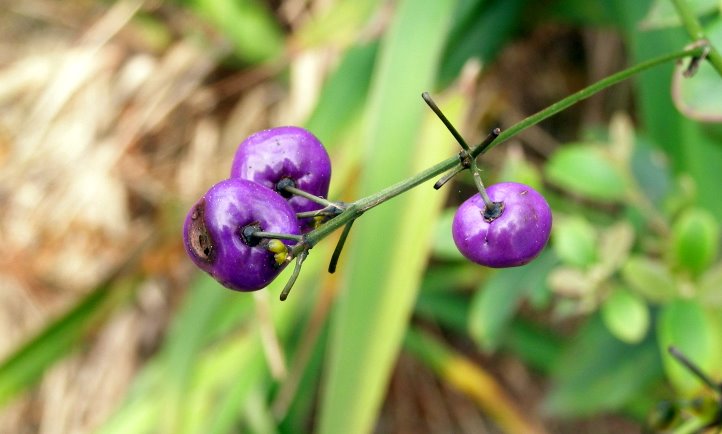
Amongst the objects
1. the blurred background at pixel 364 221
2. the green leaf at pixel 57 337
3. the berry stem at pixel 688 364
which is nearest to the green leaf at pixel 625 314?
the blurred background at pixel 364 221

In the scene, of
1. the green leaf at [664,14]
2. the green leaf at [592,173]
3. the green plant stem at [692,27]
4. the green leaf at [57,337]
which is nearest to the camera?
the green plant stem at [692,27]

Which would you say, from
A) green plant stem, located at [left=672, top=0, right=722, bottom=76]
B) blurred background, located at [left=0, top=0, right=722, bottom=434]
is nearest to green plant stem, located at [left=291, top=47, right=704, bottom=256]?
green plant stem, located at [left=672, top=0, right=722, bottom=76]

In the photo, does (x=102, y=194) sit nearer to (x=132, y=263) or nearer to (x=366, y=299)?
(x=132, y=263)

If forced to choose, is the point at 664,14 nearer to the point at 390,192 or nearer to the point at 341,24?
the point at 390,192

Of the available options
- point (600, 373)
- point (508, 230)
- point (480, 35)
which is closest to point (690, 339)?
point (600, 373)

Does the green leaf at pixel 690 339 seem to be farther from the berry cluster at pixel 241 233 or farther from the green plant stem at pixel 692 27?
the berry cluster at pixel 241 233

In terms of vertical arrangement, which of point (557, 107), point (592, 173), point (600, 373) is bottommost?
point (600, 373)

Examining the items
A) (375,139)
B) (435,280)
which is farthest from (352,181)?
(435,280)

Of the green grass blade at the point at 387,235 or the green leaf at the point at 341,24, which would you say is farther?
the green leaf at the point at 341,24
